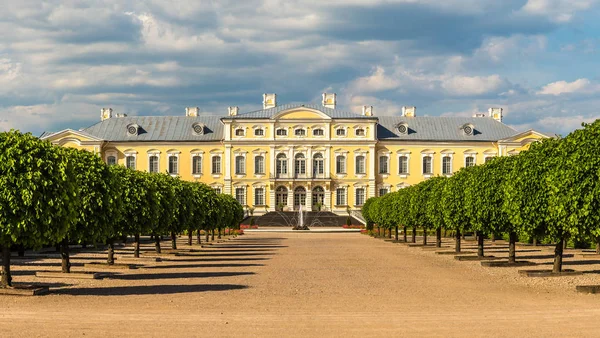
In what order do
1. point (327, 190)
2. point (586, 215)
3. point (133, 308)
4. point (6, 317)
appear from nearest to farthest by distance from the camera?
point (6, 317), point (133, 308), point (586, 215), point (327, 190)

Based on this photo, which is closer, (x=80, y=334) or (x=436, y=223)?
(x=80, y=334)

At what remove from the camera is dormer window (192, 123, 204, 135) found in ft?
277

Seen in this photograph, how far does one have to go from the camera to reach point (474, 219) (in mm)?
25203

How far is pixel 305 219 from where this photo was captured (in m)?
74.9

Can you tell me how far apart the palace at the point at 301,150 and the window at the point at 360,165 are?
11 centimetres

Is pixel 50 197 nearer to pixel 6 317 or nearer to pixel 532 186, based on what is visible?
pixel 6 317

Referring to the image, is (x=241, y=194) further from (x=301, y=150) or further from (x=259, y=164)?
(x=301, y=150)

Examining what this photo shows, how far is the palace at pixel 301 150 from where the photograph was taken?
268ft

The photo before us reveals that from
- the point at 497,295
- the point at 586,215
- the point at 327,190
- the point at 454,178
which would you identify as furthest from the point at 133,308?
the point at 327,190

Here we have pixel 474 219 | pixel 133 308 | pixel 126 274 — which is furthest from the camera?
pixel 474 219

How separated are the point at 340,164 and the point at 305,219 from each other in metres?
10.0

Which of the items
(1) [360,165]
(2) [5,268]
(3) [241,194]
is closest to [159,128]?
(3) [241,194]

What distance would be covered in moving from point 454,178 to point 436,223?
2.89 meters

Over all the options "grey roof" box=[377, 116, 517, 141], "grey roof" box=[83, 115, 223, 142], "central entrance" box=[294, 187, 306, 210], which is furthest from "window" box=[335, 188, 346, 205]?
"grey roof" box=[83, 115, 223, 142]
